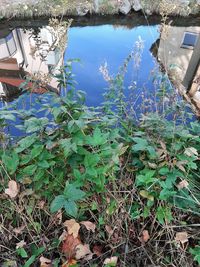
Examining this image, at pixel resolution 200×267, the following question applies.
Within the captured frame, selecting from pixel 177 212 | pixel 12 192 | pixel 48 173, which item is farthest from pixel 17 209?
pixel 177 212

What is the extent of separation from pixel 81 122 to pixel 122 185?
1.60 feet

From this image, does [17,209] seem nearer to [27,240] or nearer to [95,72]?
[27,240]

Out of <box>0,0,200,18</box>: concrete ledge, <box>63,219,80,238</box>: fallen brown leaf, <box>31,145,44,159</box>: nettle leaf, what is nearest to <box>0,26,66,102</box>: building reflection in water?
<box>0,0,200,18</box>: concrete ledge

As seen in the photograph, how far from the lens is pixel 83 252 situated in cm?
A: 138

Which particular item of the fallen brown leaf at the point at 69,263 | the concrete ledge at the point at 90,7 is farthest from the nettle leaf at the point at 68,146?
the concrete ledge at the point at 90,7

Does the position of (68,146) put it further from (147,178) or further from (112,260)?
(112,260)

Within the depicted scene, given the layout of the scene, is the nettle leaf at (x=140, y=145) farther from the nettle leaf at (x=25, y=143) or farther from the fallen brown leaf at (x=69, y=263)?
the fallen brown leaf at (x=69, y=263)

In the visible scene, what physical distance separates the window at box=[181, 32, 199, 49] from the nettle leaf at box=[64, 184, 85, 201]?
6011 millimetres

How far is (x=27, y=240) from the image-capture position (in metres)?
1.54

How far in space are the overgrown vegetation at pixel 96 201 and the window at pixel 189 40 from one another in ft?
18.2

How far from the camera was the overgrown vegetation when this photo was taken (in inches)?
55.0

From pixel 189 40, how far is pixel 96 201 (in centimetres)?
639

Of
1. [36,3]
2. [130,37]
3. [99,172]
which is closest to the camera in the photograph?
[99,172]

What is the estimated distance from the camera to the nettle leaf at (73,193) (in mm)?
1250
